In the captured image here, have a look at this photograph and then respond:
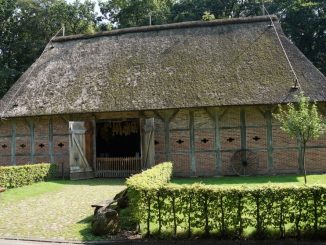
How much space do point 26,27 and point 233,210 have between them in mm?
32799

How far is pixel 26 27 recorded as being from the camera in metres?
36.2

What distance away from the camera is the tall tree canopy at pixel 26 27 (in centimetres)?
3559

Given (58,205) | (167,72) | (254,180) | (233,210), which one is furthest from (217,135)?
(233,210)

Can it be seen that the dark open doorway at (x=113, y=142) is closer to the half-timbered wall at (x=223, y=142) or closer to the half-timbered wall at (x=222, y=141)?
the half-timbered wall at (x=222, y=141)

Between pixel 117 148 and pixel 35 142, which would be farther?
pixel 117 148

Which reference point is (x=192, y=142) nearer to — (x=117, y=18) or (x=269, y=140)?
(x=269, y=140)

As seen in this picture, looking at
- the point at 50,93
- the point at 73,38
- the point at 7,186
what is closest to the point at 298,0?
the point at 73,38

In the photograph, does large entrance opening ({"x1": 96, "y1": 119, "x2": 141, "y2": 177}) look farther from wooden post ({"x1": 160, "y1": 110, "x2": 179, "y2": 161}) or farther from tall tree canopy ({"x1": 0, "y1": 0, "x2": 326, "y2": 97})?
tall tree canopy ({"x1": 0, "y1": 0, "x2": 326, "y2": 97})

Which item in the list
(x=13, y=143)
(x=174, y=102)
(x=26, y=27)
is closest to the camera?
(x=174, y=102)

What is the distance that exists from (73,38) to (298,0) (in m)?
20.7

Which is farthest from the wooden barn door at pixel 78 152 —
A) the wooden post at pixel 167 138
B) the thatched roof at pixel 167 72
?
the wooden post at pixel 167 138

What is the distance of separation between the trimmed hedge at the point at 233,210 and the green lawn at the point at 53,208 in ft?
4.80

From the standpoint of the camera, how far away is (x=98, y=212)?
9164mm

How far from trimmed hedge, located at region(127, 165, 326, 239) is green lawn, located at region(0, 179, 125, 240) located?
4.80ft
